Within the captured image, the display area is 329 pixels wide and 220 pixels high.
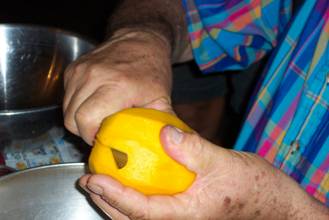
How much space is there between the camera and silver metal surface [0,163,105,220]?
67cm

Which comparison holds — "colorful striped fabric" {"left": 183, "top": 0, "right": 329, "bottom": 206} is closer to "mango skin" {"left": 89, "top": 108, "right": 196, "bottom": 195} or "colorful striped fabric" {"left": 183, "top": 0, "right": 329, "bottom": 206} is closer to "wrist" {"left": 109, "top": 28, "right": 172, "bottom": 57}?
"wrist" {"left": 109, "top": 28, "right": 172, "bottom": 57}

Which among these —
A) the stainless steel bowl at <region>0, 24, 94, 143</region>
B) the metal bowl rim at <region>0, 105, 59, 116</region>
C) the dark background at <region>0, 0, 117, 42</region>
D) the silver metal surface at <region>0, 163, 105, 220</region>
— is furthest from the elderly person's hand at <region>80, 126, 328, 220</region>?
the dark background at <region>0, 0, 117, 42</region>

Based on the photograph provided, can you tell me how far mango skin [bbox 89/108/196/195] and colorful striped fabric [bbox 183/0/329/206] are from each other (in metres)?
0.37

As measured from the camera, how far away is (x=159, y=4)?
1.00 m

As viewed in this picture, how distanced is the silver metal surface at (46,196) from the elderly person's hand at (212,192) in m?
0.14

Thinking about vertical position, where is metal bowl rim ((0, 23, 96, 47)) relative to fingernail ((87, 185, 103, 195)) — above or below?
below

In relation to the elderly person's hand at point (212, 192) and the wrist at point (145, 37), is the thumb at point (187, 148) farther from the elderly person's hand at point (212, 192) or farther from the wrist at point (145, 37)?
the wrist at point (145, 37)

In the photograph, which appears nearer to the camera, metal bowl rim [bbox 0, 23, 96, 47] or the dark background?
metal bowl rim [bbox 0, 23, 96, 47]

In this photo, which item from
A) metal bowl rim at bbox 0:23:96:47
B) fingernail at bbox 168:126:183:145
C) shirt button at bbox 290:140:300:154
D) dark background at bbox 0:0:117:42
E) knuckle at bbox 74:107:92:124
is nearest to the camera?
fingernail at bbox 168:126:183:145

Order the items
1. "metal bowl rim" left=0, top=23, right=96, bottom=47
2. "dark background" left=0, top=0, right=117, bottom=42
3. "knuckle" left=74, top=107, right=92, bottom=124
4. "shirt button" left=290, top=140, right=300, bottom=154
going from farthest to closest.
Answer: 1. "dark background" left=0, top=0, right=117, bottom=42
2. "metal bowl rim" left=0, top=23, right=96, bottom=47
3. "shirt button" left=290, top=140, right=300, bottom=154
4. "knuckle" left=74, top=107, right=92, bottom=124

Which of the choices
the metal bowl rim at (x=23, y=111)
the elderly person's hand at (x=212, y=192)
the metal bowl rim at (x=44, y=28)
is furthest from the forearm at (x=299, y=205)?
the metal bowl rim at (x=44, y=28)

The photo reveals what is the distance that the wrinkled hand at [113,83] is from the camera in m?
0.62

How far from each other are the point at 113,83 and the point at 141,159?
16 centimetres

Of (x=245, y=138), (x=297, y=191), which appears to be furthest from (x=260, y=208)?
(x=245, y=138)
